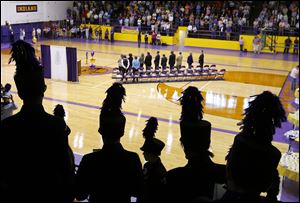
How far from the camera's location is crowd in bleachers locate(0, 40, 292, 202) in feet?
6.67

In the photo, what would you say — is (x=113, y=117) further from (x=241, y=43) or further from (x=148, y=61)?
(x=241, y=43)

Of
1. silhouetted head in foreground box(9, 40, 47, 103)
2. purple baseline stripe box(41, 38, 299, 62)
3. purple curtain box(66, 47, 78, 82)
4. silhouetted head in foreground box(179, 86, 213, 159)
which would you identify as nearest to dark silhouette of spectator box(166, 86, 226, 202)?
silhouetted head in foreground box(179, 86, 213, 159)

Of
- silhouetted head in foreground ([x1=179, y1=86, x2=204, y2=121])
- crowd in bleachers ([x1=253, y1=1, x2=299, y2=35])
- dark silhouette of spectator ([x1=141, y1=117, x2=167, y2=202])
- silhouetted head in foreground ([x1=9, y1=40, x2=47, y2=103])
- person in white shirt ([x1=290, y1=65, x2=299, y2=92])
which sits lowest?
person in white shirt ([x1=290, y1=65, x2=299, y2=92])

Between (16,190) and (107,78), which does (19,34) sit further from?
(16,190)

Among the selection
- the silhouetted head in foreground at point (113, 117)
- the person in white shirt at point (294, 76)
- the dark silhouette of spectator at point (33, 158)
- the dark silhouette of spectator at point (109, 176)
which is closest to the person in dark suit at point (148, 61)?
the person in white shirt at point (294, 76)

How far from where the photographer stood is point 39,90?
8.20ft

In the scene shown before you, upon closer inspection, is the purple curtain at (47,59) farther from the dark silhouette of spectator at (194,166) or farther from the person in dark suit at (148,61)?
the dark silhouette of spectator at (194,166)

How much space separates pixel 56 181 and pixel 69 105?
11.5 metres

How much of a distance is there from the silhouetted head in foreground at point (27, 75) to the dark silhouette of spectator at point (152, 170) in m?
0.98

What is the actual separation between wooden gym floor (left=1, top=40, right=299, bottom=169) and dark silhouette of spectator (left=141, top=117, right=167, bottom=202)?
4913 mm

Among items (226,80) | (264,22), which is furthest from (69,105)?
(264,22)

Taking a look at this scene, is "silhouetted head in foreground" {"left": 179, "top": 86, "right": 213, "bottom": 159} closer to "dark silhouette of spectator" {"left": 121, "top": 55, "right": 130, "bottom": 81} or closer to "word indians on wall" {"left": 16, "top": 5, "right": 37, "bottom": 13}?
"dark silhouette of spectator" {"left": 121, "top": 55, "right": 130, "bottom": 81}

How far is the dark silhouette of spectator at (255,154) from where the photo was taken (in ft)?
6.36

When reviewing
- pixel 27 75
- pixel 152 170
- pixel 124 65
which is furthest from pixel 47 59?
pixel 27 75
